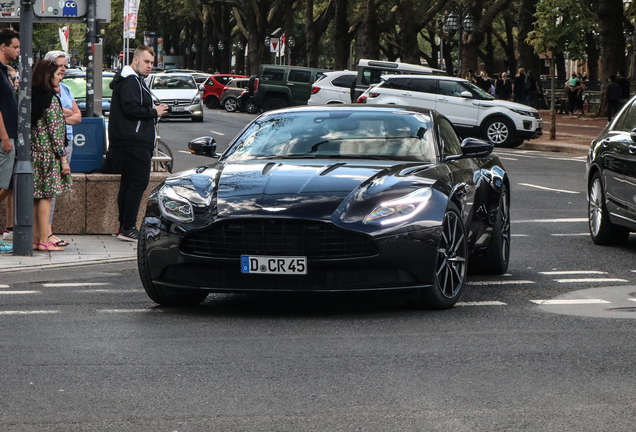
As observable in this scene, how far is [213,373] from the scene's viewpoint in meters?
5.76

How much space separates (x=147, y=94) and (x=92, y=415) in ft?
21.9

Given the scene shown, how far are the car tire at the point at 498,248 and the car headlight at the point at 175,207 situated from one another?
2.79 metres

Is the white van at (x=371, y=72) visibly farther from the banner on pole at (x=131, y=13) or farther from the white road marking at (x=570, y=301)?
the white road marking at (x=570, y=301)

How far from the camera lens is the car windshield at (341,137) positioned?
8453 millimetres

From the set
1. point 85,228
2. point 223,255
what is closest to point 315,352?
point 223,255

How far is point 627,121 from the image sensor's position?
37.2ft

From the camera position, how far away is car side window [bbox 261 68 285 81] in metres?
44.7

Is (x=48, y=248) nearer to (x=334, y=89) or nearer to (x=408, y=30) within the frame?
(x=334, y=89)

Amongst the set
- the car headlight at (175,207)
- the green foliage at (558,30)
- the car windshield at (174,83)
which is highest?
the green foliage at (558,30)

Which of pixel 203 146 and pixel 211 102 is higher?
pixel 211 102

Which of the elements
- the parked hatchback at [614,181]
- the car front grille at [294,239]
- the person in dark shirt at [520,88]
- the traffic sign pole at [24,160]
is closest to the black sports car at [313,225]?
the car front grille at [294,239]

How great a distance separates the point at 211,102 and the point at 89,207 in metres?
46.6

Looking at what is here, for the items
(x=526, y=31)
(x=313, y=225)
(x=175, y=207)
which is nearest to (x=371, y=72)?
(x=526, y=31)

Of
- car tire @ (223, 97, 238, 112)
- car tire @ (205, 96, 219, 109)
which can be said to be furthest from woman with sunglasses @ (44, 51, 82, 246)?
car tire @ (205, 96, 219, 109)
